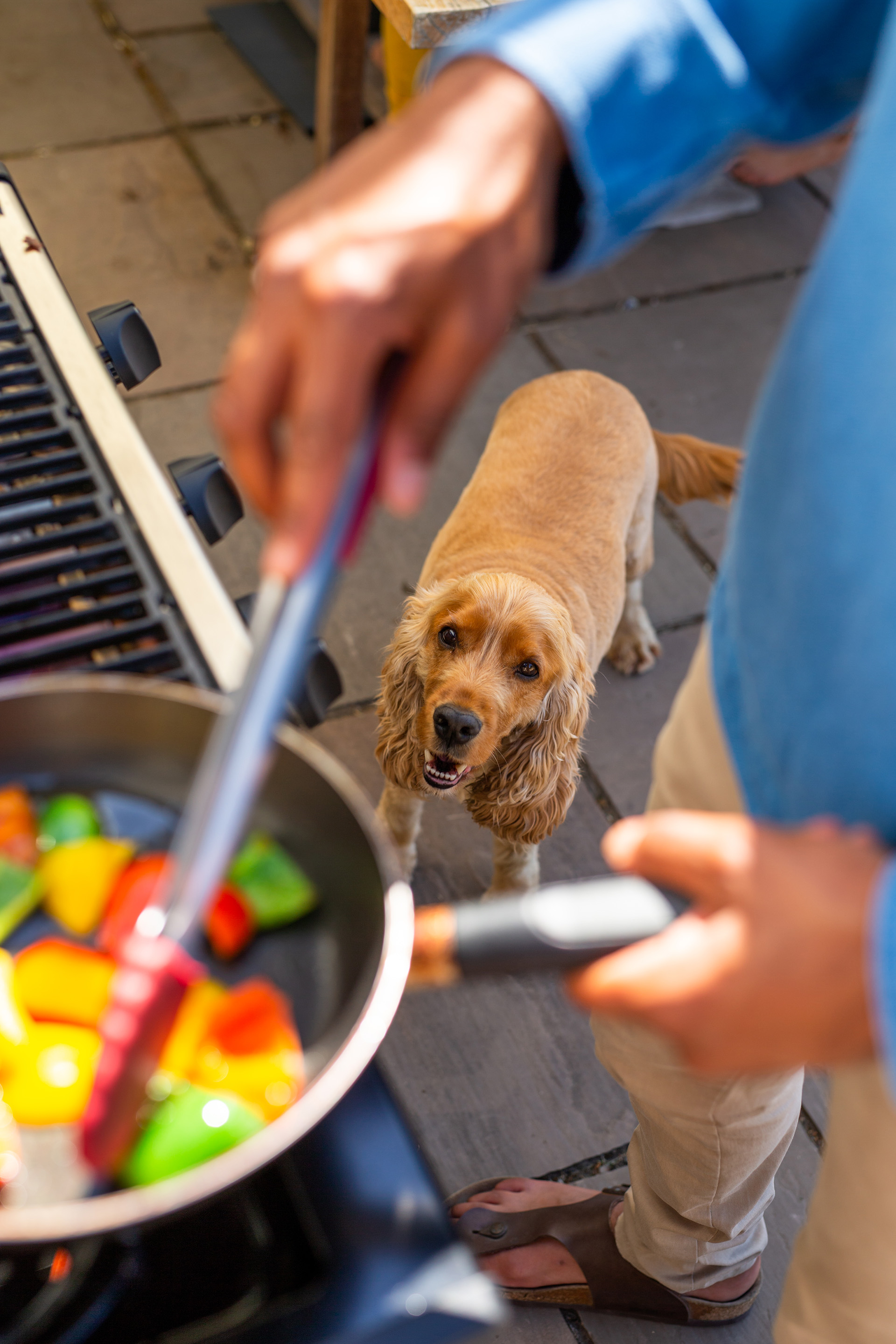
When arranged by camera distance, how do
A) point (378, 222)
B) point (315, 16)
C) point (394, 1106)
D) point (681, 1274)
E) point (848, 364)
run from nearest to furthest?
1. point (378, 222)
2. point (848, 364)
3. point (394, 1106)
4. point (681, 1274)
5. point (315, 16)

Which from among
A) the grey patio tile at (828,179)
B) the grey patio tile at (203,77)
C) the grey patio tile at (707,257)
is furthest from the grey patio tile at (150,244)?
the grey patio tile at (828,179)

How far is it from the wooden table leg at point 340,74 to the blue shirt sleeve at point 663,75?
284 cm

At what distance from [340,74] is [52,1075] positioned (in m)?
3.42

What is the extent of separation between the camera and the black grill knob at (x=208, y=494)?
1.32m

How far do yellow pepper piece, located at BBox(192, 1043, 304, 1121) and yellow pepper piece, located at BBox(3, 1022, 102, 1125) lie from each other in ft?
0.26

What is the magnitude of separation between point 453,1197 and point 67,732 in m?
1.35

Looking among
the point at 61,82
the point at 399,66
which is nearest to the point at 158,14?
the point at 61,82

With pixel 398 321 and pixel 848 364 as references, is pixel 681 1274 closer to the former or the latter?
pixel 848 364

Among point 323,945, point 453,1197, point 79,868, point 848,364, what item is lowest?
point 453,1197

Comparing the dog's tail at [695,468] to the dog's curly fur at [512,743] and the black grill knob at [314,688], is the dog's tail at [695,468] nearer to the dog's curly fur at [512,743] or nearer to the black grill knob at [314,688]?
the dog's curly fur at [512,743]

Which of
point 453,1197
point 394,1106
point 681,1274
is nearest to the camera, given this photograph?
point 394,1106

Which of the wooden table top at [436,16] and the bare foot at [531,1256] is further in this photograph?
the wooden table top at [436,16]

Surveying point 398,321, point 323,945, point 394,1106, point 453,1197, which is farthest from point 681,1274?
point 398,321

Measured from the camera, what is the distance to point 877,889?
663 mm
